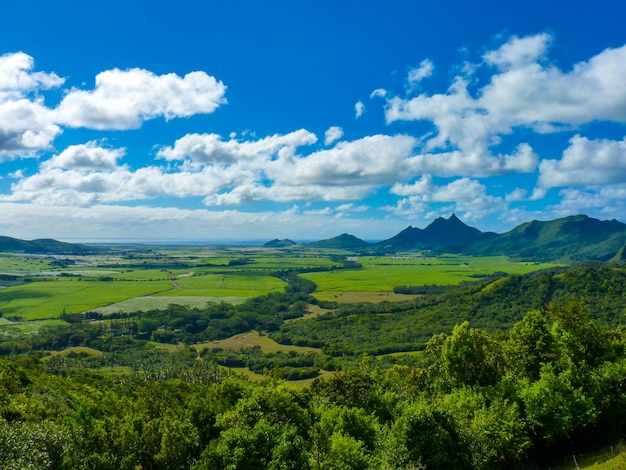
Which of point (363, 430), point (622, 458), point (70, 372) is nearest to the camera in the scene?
point (622, 458)

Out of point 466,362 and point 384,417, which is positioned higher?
point 466,362

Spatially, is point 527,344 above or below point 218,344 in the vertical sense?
above

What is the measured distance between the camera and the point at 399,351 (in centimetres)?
14738

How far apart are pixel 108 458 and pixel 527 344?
43.8 meters

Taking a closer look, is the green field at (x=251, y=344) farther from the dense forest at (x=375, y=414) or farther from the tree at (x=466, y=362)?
the tree at (x=466, y=362)

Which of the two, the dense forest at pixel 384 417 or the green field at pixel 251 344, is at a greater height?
the dense forest at pixel 384 417

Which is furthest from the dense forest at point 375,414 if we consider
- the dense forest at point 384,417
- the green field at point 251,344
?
the green field at point 251,344

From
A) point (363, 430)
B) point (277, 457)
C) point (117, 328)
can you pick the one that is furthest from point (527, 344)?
point (117, 328)

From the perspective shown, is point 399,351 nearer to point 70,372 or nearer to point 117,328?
point 70,372

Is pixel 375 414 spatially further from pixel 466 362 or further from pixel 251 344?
pixel 251 344

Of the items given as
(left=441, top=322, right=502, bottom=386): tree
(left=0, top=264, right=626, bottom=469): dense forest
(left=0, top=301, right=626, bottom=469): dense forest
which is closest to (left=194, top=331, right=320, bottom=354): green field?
(left=0, top=264, right=626, bottom=469): dense forest

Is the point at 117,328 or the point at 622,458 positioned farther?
the point at 117,328

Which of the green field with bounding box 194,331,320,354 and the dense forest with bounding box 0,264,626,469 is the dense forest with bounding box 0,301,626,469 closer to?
the dense forest with bounding box 0,264,626,469

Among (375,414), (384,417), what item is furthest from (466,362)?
(375,414)
